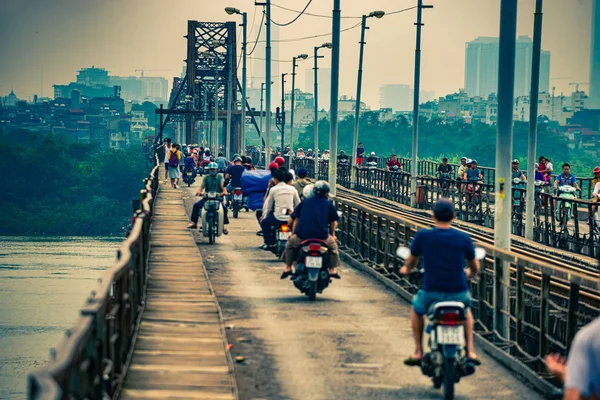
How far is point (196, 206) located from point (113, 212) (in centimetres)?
15837

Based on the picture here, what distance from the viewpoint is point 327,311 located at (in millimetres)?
15602

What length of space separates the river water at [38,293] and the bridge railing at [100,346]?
160ft

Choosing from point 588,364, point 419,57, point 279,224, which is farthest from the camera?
point 419,57

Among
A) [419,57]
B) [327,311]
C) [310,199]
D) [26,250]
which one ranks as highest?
[419,57]

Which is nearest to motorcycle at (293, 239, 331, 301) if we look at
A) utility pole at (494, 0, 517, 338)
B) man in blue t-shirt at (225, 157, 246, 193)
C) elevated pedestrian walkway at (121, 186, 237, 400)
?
elevated pedestrian walkway at (121, 186, 237, 400)

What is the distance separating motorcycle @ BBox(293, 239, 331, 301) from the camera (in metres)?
16.1

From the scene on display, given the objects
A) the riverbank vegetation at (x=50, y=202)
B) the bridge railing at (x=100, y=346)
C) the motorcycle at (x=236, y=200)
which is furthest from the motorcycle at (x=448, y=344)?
the riverbank vegetation at (x=50, y=202)

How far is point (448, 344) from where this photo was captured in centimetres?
998

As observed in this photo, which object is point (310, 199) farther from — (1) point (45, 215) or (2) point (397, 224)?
(1) point (45, 215)

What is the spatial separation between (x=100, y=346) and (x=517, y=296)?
17.4 feet

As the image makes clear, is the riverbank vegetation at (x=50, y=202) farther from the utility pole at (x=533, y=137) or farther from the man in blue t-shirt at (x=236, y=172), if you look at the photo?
the utility pole at (x=533, y=137)

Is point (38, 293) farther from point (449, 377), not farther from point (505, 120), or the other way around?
point (449, 377)

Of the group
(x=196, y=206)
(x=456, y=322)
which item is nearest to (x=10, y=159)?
(x=196, y=206)

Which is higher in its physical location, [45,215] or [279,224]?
[279,224]
